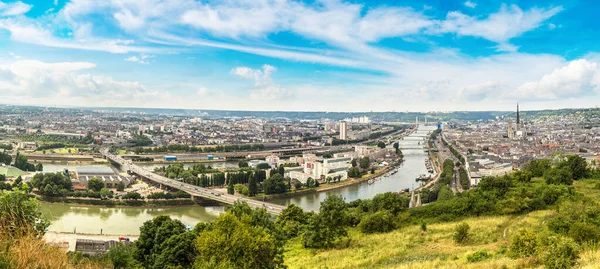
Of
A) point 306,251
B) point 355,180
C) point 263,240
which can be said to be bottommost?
point 355,180

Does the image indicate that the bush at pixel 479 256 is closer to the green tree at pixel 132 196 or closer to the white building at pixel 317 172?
the green tree at pixel 132 196

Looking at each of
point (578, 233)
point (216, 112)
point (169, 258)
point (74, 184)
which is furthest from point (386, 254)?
point (216, 112)

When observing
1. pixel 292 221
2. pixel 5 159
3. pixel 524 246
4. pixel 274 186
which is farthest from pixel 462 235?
pixel 5 159

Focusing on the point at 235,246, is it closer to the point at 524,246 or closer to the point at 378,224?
the point at 524,246

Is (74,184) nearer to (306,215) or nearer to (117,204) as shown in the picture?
(117,204)

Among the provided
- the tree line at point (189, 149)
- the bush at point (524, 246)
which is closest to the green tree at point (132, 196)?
the bush at point (524, 246)

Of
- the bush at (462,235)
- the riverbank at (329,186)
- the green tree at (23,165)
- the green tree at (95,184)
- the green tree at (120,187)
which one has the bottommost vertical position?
the riverbank at (329,186)
